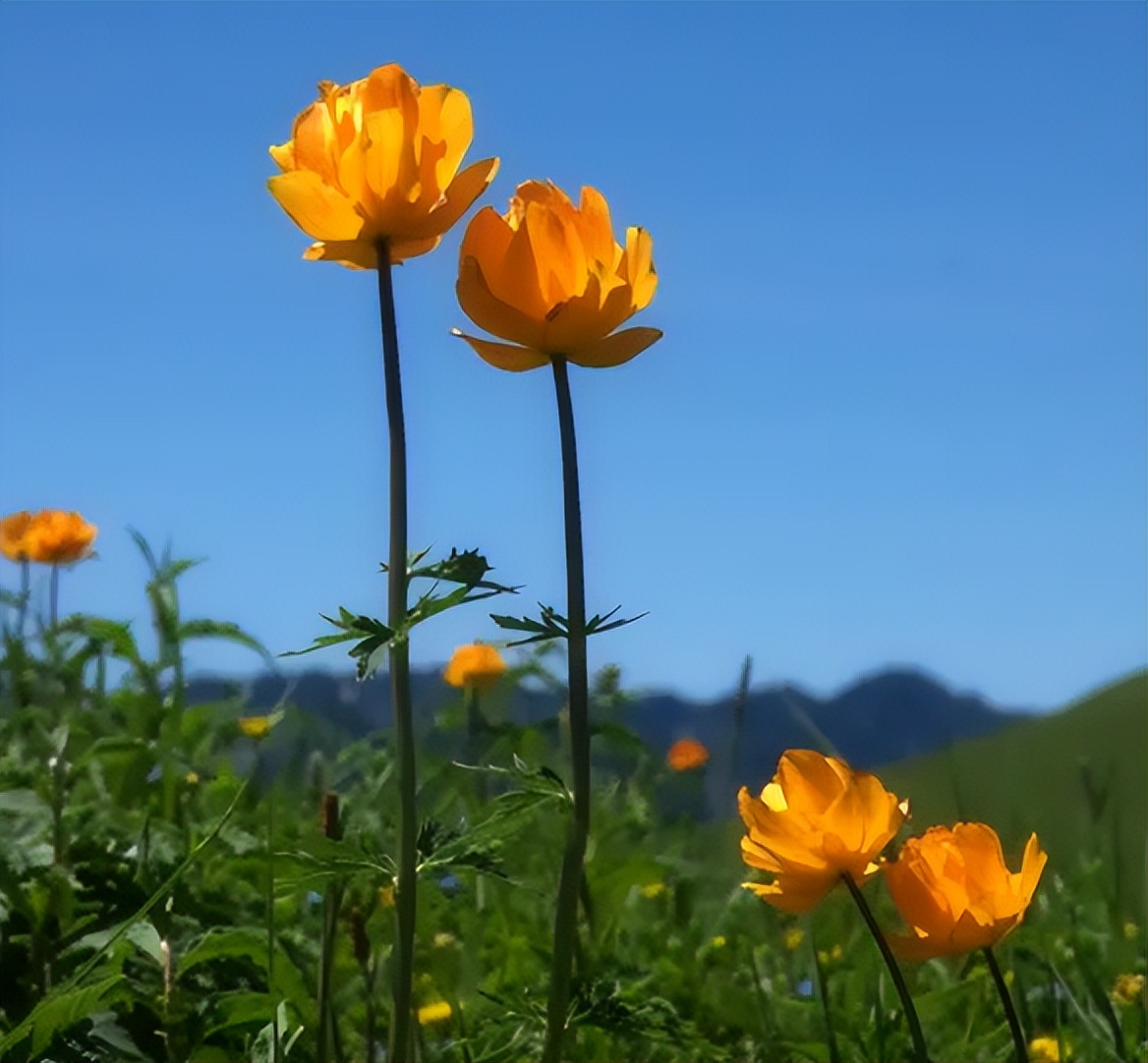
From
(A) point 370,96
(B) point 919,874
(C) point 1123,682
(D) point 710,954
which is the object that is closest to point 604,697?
(D) point 710,954

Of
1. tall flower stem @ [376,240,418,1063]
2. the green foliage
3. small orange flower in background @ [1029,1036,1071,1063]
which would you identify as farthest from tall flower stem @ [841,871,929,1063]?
small orange flower in background @ [1029,1036,1071,1063]

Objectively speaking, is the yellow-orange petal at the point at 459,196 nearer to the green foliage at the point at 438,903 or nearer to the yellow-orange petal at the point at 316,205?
the yellow-orange petal at the point at 316,205

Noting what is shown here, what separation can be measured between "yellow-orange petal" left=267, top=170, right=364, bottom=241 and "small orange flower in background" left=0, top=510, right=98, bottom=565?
224 cm

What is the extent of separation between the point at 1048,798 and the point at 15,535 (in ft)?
6.85

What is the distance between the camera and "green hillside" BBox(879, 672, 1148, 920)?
2273 mm

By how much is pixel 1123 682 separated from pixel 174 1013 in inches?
204

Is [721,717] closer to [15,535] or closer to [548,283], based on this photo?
[548,283]

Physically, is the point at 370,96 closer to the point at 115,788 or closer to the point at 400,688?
the point at 400,688

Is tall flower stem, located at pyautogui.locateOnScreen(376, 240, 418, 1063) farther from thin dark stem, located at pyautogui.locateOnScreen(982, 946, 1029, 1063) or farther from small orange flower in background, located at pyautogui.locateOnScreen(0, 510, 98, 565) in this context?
small orange flower in background, located at pyautogui.locateOnScreen(0, 510, 98, 565)

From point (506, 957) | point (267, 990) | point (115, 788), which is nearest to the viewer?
point (267, 990)

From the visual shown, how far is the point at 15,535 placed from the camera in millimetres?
3424

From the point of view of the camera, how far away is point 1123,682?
6086 mm

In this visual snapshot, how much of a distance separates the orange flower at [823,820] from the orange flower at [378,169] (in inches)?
18.0

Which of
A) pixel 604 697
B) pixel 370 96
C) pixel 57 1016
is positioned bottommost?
pixel 57 1016
